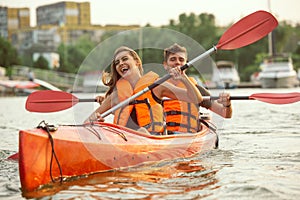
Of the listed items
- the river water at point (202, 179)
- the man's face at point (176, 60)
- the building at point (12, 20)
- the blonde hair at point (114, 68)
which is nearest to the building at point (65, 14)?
the building at point (12, 20)

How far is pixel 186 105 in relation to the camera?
7770mm

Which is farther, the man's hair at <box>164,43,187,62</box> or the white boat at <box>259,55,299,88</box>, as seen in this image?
the white boat at <box>259,55,299,88</box>

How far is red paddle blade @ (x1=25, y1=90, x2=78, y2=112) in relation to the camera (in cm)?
789

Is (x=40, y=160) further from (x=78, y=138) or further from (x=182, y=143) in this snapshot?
(x=182, y=143)

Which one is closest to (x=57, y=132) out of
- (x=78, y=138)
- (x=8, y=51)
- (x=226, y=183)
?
(x=78, y=138)

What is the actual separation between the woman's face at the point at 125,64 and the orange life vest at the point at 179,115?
0.92 m

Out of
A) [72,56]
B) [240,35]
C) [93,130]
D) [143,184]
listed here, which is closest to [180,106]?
[240,35]

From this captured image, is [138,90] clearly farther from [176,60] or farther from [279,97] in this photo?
[279,97]

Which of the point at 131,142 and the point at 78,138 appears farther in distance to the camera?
the point at 131,142

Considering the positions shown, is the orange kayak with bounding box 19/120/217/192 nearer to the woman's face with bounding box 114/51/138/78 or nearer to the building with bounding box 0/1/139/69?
the woman's face with bounding box 114/51/138/78

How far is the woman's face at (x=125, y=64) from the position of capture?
709 cm

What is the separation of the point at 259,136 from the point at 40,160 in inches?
235

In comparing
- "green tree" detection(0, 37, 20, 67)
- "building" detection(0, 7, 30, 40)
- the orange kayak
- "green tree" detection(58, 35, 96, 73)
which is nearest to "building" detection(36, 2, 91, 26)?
"building" detection(0, 7, 30, 40)

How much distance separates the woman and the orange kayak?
30cm
